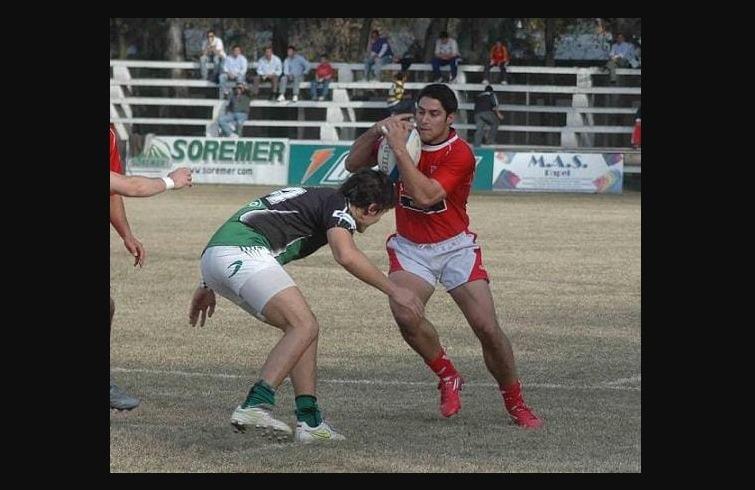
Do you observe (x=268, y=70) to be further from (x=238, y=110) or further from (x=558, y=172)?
(x=558, y=172)

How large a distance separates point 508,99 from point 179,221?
1707cm

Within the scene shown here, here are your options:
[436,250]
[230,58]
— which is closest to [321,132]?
[230,58]

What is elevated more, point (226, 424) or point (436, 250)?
point (436, 250)

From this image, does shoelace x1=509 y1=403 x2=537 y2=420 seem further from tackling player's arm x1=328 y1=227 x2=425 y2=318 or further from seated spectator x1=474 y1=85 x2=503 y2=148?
seated spectator x1=474 y1=85 x2=503 y2=148

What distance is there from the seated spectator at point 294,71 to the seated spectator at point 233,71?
1052mm

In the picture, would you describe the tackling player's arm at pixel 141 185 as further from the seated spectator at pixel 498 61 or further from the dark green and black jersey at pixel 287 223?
the seated spectator at pixel 498 61

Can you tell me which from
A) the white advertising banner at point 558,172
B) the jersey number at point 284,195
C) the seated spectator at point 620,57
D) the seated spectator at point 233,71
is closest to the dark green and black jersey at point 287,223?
the jersey number at point 284,195

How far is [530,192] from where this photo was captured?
32.7 m

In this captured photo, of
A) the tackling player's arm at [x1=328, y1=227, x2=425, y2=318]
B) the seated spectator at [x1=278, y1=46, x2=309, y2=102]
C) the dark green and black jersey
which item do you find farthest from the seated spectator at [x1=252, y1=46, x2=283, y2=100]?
the tackling player's arm at [x1=328, y1=227, x2=425, y2=318]

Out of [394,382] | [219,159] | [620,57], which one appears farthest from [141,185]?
[620,57]

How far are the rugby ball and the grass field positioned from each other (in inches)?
55.5

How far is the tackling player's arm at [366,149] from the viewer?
8523 mm

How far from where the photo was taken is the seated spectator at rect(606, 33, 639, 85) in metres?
38.4
